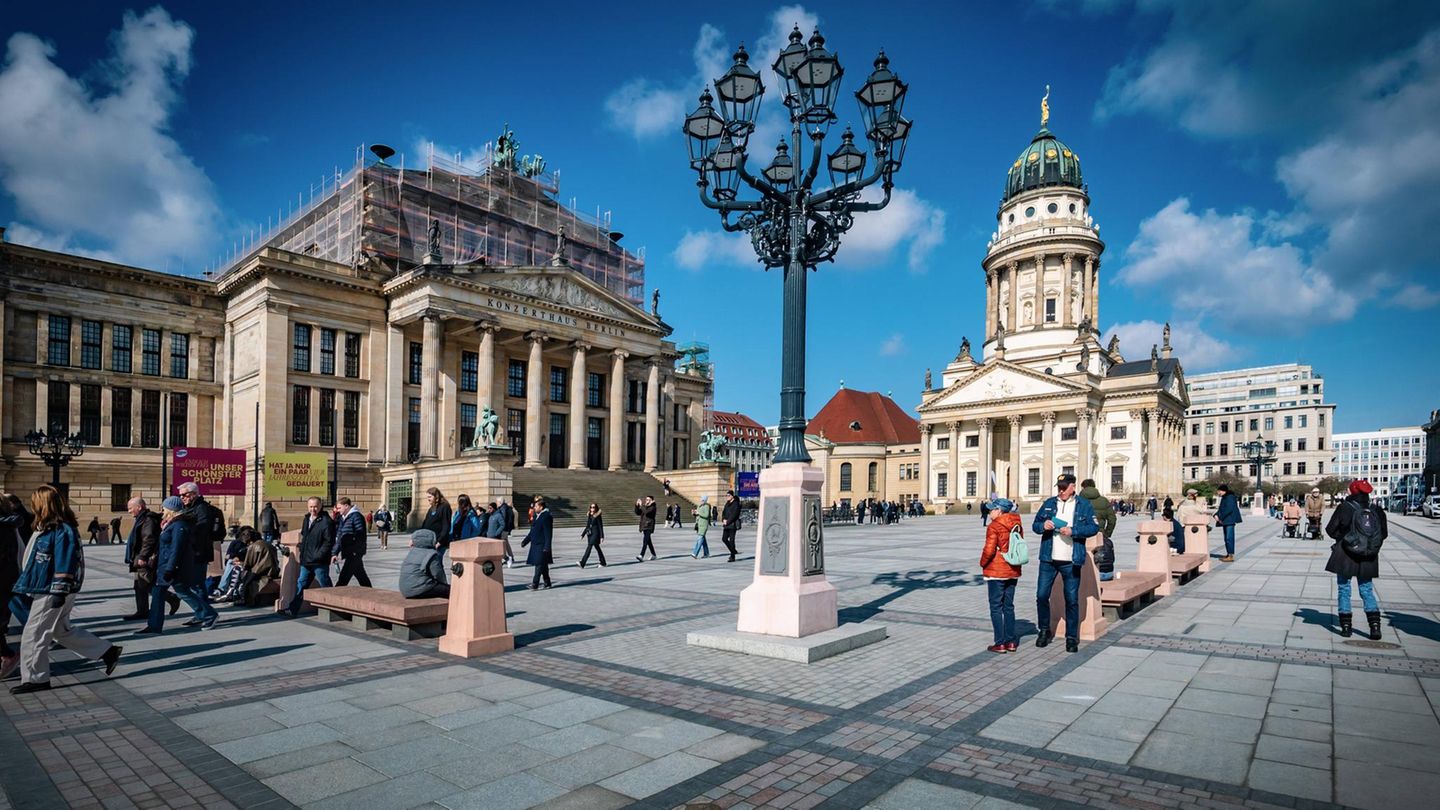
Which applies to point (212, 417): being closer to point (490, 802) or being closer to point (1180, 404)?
point (490, 802)

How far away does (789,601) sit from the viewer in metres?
9.02

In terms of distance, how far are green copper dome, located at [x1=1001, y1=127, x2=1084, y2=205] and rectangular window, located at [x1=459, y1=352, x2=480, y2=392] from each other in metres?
64.1

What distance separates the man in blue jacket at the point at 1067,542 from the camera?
8883 millimetres

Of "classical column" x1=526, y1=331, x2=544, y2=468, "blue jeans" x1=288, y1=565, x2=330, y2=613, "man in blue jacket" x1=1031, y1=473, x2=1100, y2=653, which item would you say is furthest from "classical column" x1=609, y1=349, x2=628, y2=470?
"man in blue jacket" x1=1031, y1=473, x2=1100, y2=653

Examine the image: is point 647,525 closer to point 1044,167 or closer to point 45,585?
point 45,585

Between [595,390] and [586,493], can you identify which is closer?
[586,493]

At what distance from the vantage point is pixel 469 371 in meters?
48.3

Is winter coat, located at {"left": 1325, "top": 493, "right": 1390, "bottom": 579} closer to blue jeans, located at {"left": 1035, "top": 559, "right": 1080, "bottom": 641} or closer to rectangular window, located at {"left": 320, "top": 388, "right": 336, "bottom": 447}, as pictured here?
blue jeans, located at {"left": 1035, "top": 559, "right": 1080, "bottom": 641}

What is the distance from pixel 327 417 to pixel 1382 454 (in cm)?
19373

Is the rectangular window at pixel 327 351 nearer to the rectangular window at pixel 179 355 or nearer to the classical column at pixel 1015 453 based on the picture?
the rectangular window at pixel 179 355

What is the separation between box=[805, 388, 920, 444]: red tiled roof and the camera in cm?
9469

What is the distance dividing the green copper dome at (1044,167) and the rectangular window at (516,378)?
201 ft

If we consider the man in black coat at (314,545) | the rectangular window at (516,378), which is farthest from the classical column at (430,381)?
the man in black coat at (314,545)

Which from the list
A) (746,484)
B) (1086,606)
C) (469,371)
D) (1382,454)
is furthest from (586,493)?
(1382,454)
